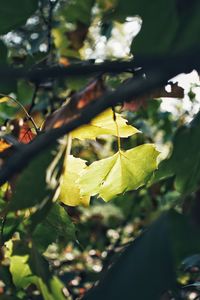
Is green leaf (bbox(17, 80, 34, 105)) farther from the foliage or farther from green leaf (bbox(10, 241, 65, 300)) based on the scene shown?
green leaf (bbox(10, 241, 65, 300))

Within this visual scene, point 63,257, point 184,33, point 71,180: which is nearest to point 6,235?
point 71,180

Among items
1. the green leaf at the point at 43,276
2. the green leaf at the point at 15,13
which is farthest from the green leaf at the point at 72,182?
the green leaf at the point at 15,13

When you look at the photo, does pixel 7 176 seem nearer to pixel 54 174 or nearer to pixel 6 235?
pixel 54 174

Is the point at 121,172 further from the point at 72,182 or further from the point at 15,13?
the point at 15,13

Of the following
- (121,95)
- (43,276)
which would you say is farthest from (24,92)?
(121,95)

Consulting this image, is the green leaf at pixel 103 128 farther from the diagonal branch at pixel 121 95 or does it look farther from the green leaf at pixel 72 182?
the diagonal branch at pixel 121 95

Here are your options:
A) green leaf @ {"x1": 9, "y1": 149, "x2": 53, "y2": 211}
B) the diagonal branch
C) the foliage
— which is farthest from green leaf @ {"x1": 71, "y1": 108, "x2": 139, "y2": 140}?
the diagonal branch
